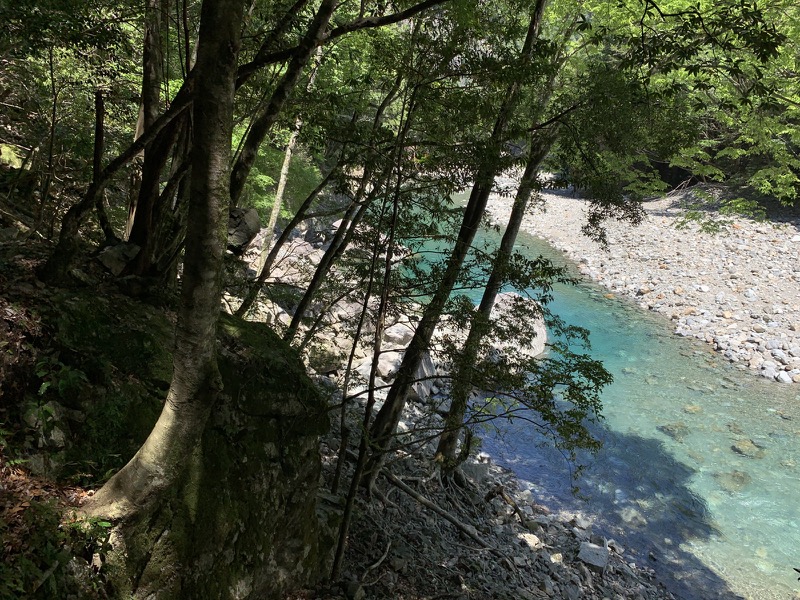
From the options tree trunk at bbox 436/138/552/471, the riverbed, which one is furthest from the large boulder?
the riverbed

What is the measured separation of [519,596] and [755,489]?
7.17 m

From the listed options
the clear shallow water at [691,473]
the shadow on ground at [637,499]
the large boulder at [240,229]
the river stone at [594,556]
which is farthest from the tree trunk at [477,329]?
the clear shallow water at [691,473]

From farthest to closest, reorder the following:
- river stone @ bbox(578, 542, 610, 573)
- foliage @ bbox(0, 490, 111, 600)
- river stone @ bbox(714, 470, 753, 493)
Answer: river stone @ bbox(714, 470, 753, 493), river stone @ bbox(578, 542, 610, 573), foliage @ bbox(0, 490, 111, 600)

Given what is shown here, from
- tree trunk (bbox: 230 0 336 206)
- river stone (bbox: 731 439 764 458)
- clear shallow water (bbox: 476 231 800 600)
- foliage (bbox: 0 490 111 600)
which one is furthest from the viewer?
river stone (bbox: 731 439 764 458)

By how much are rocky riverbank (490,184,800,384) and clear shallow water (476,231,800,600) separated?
1.59 metres

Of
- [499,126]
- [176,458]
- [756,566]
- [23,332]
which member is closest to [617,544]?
[756,566]

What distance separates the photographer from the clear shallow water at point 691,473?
8633 mm

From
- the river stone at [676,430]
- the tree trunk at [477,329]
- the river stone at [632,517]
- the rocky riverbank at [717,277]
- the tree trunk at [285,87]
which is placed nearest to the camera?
the tree trunk at [285,87]

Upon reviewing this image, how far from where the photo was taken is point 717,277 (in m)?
20.1

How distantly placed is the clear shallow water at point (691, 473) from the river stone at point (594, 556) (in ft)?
2.78

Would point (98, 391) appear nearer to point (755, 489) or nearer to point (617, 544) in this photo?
point (617, 544)

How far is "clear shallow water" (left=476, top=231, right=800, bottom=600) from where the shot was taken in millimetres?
8633

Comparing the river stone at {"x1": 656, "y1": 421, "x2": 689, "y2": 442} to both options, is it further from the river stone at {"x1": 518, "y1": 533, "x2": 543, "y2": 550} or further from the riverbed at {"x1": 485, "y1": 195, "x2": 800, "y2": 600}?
the river stone at {"x1": 518, "y1": 533, "x2": 543, "y2": 550}

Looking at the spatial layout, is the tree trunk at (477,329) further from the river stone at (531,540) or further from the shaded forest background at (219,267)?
the river stone at (531,540)
